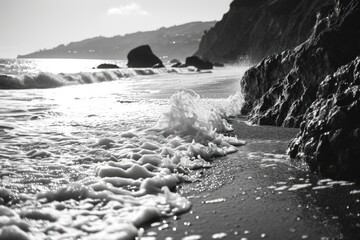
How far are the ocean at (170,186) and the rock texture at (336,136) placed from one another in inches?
6.4

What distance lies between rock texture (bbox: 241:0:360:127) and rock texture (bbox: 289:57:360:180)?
1706mm

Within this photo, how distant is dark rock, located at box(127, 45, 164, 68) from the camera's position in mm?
52594

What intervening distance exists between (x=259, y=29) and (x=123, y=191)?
77326mm

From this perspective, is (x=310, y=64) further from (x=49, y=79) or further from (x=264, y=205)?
(x=49, y=79)

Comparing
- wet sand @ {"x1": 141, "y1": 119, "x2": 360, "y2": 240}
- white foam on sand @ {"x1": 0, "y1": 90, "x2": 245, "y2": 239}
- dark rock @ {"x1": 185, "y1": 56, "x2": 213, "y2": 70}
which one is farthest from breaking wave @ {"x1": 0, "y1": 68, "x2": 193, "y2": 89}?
dark rock @ {"x1": 185, "y1": 56, "x2": 213, "y2": 70}

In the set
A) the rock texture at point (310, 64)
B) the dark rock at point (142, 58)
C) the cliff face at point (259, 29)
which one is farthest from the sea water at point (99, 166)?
the cliff face at point (259, 29)

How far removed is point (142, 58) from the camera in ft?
175

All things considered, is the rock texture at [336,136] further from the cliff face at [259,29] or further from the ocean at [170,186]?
the cliff face at [259,29]

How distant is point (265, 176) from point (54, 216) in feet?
7.03

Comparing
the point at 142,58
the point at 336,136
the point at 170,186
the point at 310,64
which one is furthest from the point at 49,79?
the point at 142,58

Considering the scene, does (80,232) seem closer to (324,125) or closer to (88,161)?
(88,161)

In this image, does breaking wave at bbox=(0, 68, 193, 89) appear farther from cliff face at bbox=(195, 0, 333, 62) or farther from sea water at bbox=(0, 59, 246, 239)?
cliff face at bbox=(195, 0, 333, 62)

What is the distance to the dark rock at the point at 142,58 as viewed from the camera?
52594mm

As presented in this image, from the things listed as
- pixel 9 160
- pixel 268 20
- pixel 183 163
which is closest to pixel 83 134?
pixel 9 160
